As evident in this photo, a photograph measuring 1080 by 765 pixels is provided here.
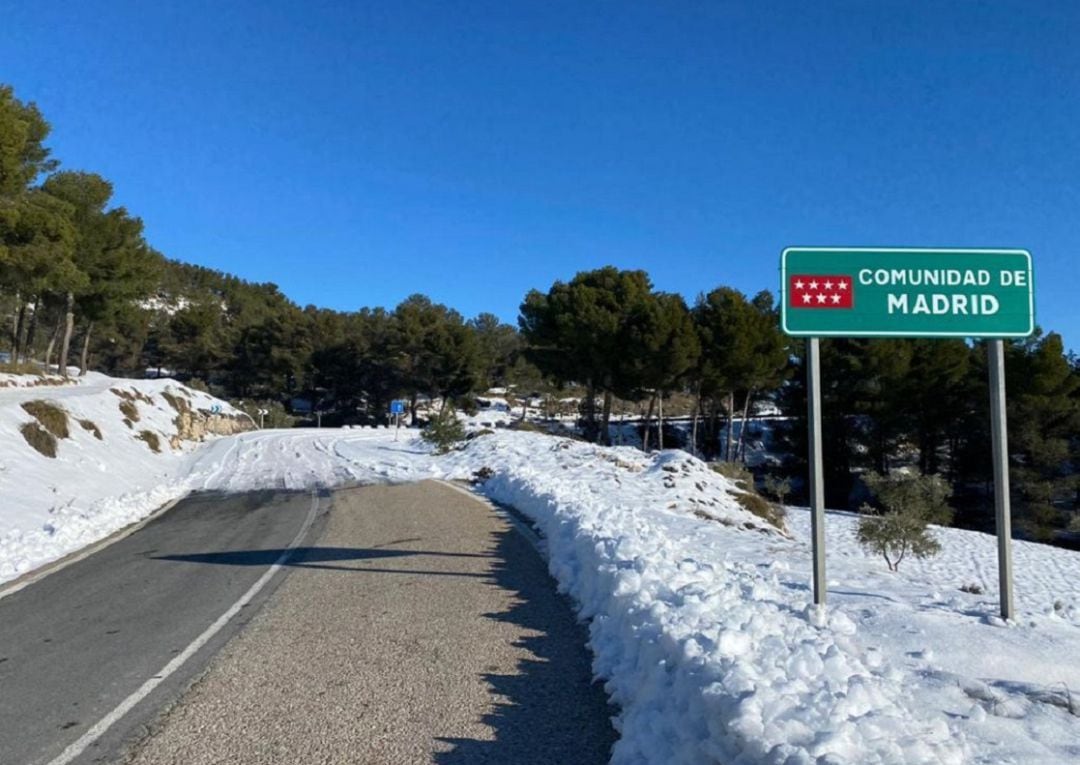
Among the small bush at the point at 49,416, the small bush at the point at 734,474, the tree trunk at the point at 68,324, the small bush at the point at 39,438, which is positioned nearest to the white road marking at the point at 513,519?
the small bush at the point at 734,474

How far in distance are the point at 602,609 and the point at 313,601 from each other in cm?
301

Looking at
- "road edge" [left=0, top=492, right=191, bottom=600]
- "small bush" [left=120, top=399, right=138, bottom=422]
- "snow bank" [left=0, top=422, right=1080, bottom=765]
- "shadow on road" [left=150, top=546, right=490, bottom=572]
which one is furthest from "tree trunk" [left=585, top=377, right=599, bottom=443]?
"shadow on road" [left=150, top=546, right=490, bottom=572]

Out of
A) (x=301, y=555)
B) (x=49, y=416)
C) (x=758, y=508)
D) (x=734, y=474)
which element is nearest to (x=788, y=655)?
(x=301, y=555)

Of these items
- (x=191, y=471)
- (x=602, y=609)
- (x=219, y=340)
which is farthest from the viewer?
(x=219, y=340)

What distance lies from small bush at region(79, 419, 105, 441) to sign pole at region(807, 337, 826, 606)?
22.0 m

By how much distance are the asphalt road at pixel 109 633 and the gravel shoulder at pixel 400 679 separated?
1.15 feet

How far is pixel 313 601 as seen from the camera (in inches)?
307

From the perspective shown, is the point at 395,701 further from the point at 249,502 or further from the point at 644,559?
the point at 249,502

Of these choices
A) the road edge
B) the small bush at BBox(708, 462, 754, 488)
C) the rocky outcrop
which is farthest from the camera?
the rocky outcrop

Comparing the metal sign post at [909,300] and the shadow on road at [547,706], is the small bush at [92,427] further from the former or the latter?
the metal sign post at [909,300]

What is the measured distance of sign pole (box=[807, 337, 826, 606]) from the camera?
6820mm

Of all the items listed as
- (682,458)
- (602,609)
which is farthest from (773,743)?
(682,458)

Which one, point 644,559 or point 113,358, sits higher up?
point 113,358

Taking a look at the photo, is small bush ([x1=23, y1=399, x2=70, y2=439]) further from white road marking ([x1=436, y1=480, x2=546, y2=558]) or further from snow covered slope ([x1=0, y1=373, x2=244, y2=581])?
white road marking ([x1=436, y1=480, x2=546, y2=558])
